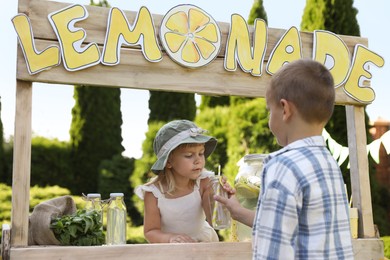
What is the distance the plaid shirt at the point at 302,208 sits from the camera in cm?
114

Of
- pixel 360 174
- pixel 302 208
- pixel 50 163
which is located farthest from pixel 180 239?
pixel 50 163

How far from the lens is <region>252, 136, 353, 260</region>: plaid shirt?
114 cm

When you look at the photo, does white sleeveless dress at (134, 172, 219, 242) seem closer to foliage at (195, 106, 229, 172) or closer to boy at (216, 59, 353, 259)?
boy at (216, 59, 353, 259)

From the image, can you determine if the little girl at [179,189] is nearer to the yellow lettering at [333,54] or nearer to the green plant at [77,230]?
the green plant at [77,230]

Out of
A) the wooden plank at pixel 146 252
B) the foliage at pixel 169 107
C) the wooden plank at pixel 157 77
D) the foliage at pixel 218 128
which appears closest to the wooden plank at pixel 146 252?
the wooden plank at pixel 146 252

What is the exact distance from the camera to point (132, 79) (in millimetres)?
2055

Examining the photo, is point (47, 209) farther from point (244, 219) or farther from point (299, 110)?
point (299, 110)

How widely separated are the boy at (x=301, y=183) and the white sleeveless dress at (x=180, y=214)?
106cm

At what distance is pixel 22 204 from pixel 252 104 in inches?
176

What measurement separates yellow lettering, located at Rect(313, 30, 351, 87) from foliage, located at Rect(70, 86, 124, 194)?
6.01m

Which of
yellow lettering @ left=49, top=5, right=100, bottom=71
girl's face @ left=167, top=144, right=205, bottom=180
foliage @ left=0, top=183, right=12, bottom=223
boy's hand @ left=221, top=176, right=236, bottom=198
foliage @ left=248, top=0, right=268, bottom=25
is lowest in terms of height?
foliage @ left=0, top=183, right=12, bottom=223

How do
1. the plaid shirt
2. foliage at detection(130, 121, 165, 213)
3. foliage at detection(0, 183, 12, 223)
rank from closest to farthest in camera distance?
the plaid shirt, foliage at detection(0, 183, 12, 223), foliage at detection(130, 121, 165, 213)

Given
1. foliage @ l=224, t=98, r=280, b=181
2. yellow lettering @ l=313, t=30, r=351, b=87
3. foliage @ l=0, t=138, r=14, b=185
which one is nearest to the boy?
yellow lettering @ l=313, t=30, r=351, b=87

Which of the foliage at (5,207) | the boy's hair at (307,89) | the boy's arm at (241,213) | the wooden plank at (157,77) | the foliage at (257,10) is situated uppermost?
the foliage at (257,10)
